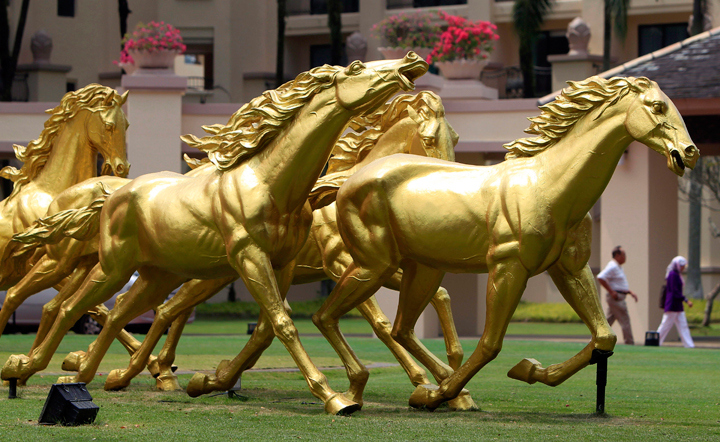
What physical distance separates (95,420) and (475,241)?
9.30ft

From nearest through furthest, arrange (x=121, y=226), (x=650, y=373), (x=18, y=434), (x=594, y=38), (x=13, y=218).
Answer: (x=18, y=434) → (x=121, y=226) → (x=13, y=218) → (x=650, y=373) → (x=594, y=38)

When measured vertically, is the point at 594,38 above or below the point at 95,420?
above

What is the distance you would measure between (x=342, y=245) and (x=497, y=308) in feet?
7.35

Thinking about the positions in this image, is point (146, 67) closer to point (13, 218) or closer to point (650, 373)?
point (13, 218)

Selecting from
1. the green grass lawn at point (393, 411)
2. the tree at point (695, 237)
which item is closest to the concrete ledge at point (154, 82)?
the green grass lawn at point (393, 411)

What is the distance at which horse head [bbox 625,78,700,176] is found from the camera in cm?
718

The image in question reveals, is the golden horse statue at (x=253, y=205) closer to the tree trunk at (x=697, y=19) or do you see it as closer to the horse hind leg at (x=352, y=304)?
the horse hind leg at (x=352, y=304)

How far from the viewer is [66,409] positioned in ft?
23.0

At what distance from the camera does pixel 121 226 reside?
8531 mm

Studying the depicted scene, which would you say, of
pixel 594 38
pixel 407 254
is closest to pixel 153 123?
pixel 407 254

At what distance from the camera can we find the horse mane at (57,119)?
34.7ft

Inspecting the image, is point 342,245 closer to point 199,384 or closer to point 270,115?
point 270,115

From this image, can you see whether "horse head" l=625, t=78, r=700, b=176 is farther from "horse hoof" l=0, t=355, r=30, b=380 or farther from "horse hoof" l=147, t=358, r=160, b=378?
"horse hoof" l=0, t=355, r=30, b=380

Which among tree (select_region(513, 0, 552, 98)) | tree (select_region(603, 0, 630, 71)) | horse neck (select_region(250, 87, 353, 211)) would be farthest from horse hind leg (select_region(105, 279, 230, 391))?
tree (select_region(603, 0, 630, 71))
